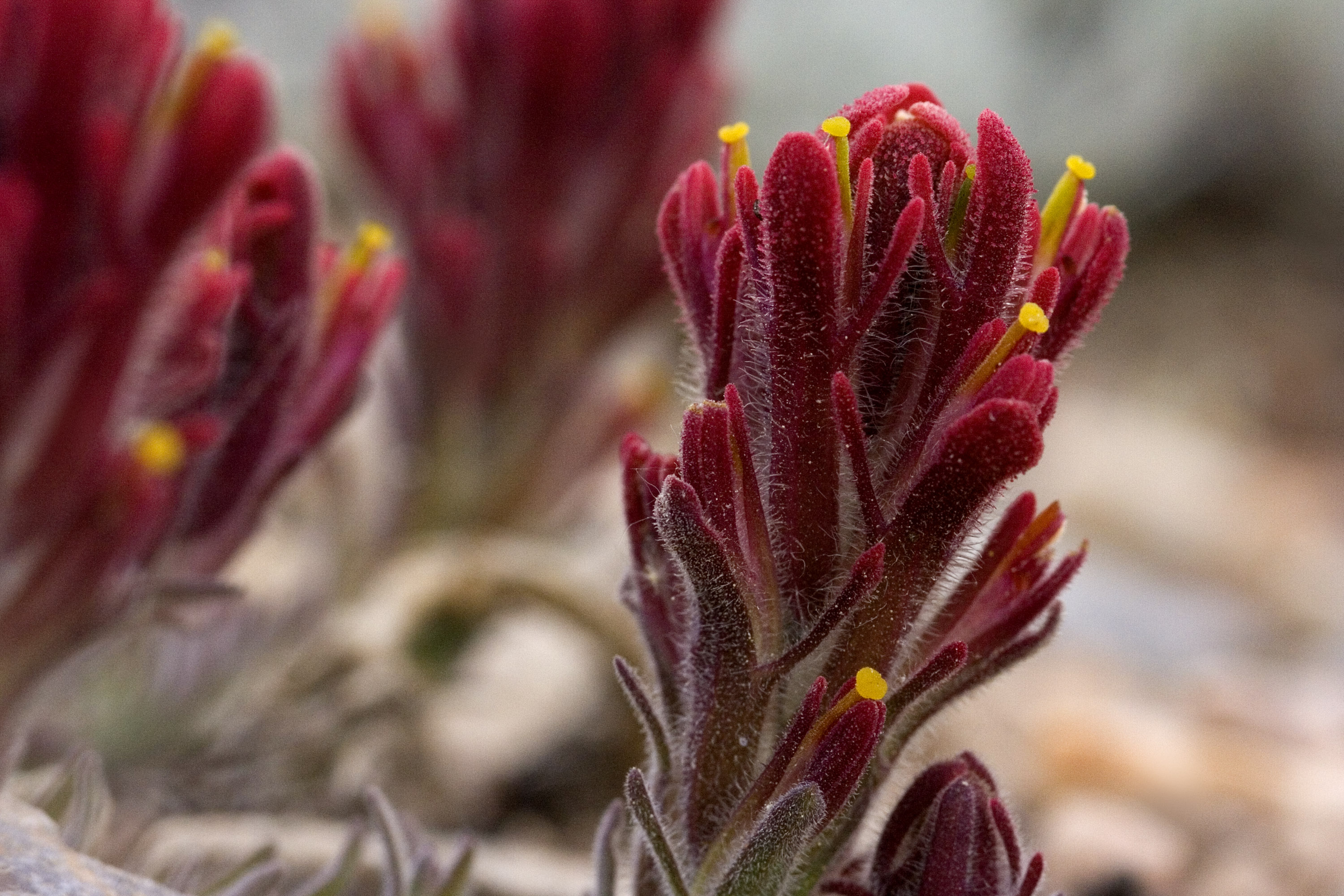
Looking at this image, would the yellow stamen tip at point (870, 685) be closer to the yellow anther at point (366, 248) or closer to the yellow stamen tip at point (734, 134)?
the yellow stamen tip at point (734, 134)

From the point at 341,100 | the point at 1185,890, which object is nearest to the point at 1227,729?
the point at 1185,890

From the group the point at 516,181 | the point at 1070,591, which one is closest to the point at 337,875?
the point at 516,181

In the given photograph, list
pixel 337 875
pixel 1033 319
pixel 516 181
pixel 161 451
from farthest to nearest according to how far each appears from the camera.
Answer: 1. pixel 516 181
2. pixel 161 451
3. pixel 337 875
4. pixel 1033 319

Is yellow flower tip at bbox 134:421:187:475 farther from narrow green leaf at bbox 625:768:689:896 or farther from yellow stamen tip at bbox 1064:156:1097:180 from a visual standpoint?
yellow stamen tip at bbox 1064:156:1097:180

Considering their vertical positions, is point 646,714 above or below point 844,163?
below

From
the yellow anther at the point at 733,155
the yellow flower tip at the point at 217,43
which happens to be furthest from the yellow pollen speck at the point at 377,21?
the yellow anther at the point at 733,155

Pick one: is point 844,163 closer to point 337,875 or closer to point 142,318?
point 337,875

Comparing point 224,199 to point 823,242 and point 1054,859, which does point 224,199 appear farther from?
point 1054,859
